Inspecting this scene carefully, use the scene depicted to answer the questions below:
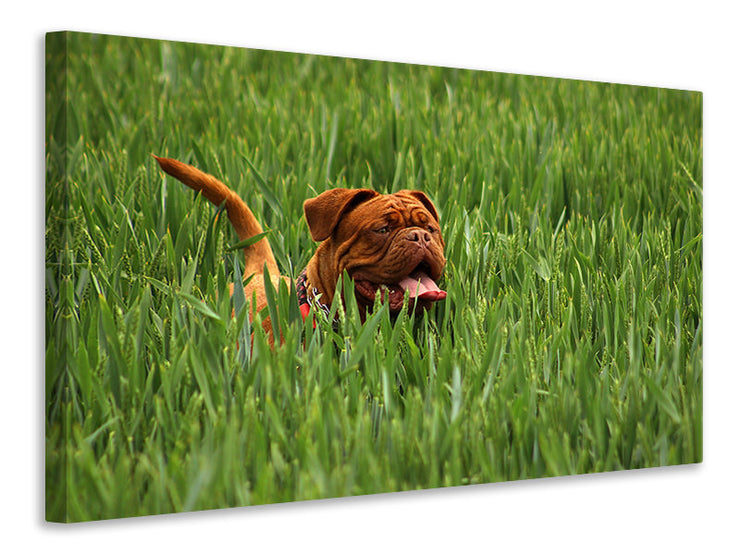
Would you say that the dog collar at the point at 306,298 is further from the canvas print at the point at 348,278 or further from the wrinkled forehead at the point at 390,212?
the wrinkled forehead at the point at 390,212

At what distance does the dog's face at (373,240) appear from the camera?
8.54 ft

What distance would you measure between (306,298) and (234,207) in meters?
0.31

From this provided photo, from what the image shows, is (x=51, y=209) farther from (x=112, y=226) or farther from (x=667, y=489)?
(x=667, y=489)

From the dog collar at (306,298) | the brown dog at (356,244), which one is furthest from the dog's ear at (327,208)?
the dog collar at (306,298)

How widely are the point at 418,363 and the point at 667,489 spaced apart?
108 centimetres

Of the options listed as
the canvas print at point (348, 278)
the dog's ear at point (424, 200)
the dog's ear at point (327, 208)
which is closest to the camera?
the canvas print at point (348, 278)

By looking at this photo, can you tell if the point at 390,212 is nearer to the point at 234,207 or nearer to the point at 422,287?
the point at 422,287

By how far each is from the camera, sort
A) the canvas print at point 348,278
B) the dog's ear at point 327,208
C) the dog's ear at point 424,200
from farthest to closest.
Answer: the dog's ear at point 424,200, the dog's ear at point 327,208, the canvas print at point 348,278

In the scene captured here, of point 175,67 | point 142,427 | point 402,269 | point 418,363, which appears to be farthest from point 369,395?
point 175,67

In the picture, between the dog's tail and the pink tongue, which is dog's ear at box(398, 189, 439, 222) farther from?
the dog's tail

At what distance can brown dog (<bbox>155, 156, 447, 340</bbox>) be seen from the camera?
2602mm

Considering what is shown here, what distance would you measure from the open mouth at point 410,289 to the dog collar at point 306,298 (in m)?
0.10

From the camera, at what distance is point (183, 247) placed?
2.61 m

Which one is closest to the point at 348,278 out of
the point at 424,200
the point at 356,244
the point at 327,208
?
the point at 356,244
